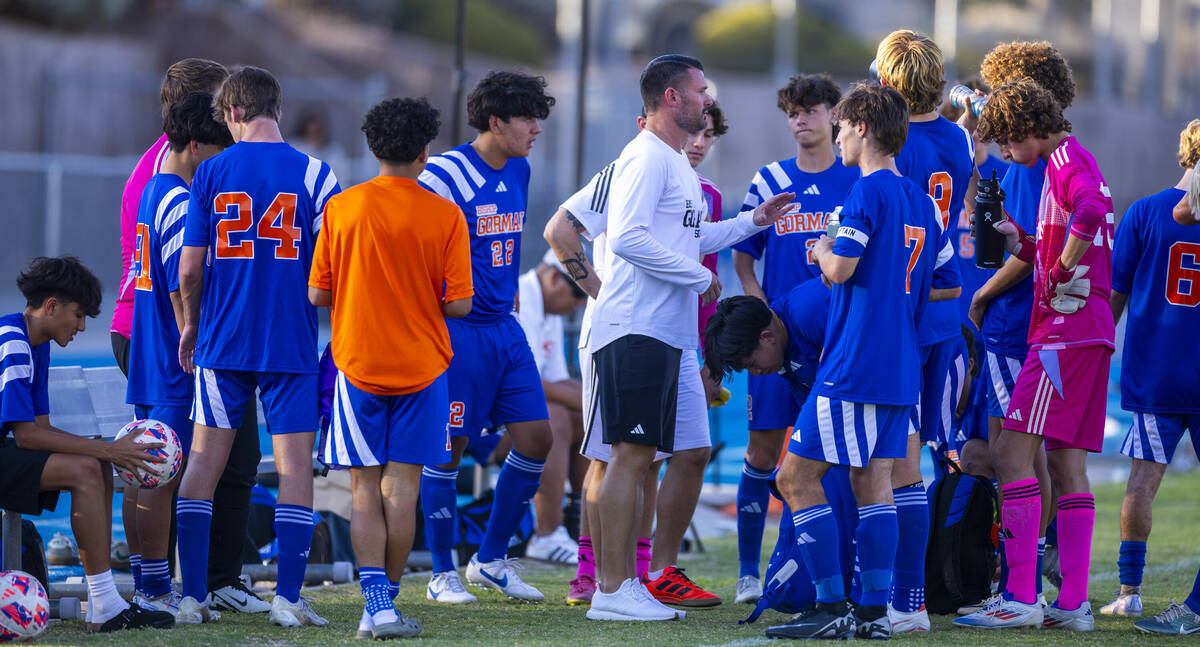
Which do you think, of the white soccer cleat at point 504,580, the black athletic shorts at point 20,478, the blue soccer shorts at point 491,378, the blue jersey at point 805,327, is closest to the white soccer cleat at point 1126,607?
the blue jersey at point 805,327

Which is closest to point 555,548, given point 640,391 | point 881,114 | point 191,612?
point 640,391

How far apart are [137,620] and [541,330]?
3.79 m

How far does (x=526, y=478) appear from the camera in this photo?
6.37 m

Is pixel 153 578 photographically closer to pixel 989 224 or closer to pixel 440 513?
pixel 440 513

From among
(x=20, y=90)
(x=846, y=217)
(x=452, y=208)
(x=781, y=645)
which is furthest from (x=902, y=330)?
(x=20, y=90)

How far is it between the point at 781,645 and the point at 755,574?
149 centimetres

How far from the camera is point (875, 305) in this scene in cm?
484

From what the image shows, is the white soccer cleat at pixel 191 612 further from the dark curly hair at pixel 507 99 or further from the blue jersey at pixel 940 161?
the blue jersey at pixel 940 161

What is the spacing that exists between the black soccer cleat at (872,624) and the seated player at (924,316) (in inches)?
11.1

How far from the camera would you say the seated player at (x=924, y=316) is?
5223mm

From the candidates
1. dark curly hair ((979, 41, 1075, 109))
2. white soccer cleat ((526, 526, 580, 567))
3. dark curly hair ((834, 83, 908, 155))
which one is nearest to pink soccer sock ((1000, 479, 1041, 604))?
dark curly hair ((834, 83, 908, 155))

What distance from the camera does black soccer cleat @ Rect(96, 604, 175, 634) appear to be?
4.99m

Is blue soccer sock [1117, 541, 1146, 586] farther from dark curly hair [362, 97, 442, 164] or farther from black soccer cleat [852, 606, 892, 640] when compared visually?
dark curly hair [362, 97, 442, 164]

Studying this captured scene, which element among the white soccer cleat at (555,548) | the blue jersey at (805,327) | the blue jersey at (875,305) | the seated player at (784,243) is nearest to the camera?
the blue jersey at (875,305)
